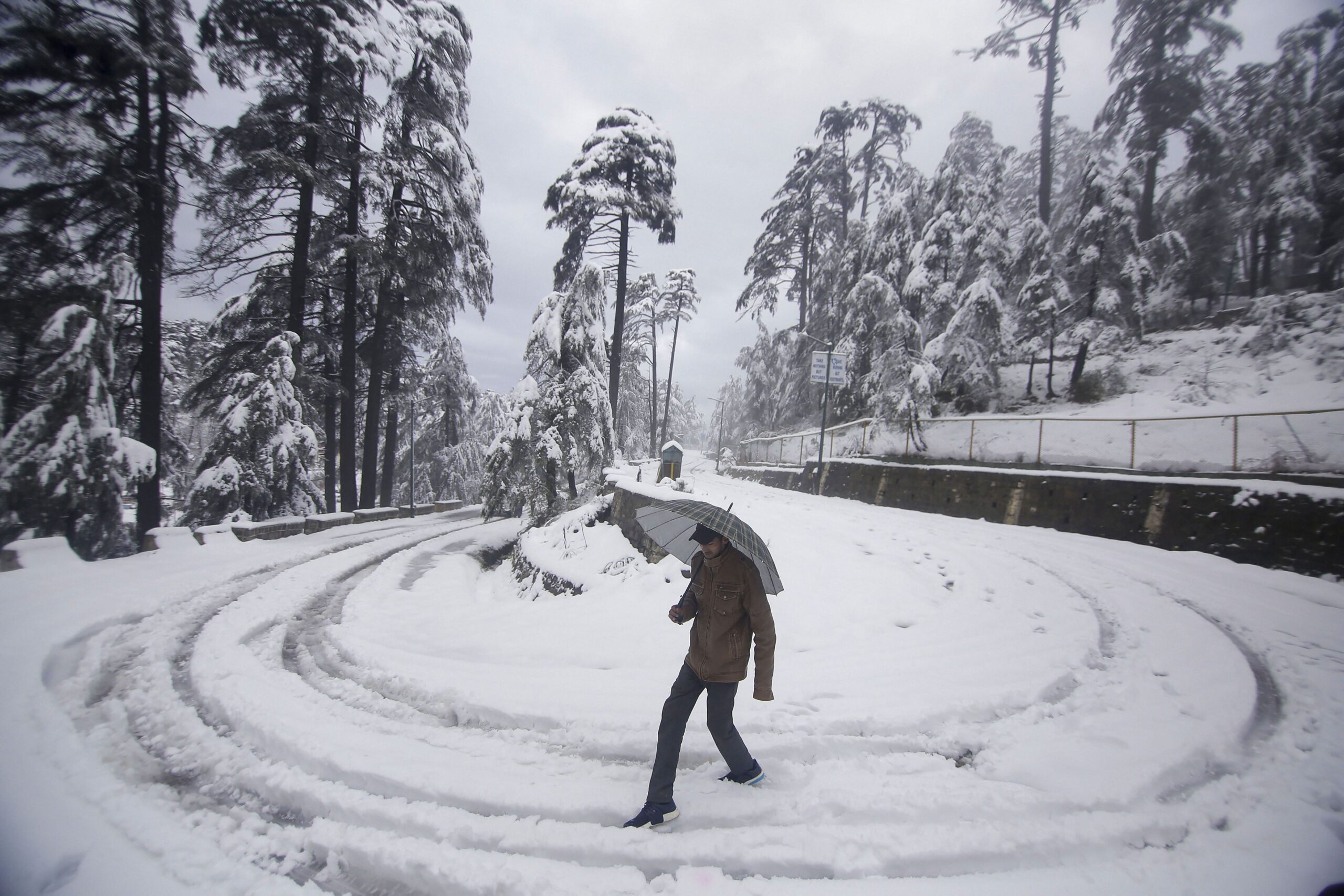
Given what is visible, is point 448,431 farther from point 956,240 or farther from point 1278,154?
point 1278,154

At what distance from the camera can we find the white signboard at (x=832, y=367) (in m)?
17.5

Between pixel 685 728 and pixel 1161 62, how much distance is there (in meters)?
11.9

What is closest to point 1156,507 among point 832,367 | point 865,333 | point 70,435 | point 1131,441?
point 1131,441

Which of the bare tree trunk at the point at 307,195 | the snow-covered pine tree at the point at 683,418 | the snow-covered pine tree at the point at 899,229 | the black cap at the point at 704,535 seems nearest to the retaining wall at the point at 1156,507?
the snow-covered pine tree at the point at 899,229

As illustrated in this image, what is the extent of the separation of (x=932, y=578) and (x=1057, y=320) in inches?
653

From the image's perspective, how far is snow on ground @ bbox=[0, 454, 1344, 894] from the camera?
2439 mm

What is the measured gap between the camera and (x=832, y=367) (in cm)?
1758

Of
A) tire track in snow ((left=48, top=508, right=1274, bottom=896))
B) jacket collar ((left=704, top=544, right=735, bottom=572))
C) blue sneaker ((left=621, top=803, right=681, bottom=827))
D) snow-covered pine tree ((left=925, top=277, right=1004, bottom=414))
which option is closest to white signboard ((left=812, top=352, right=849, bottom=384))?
snow-covered pine tree ((left=925, top=277, right=1004, bottom=414))

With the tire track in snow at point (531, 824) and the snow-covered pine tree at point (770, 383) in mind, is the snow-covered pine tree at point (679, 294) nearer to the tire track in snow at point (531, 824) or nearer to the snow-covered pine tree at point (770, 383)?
the snow-covered pine tree at point (770, 383)

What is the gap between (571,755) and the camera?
346cm

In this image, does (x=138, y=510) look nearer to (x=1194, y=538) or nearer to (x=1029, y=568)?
(x=1029, y=568)

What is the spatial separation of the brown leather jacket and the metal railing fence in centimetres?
1224

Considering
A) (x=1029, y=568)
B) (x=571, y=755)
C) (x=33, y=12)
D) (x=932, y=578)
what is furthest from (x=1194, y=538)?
(x=33, y=12)

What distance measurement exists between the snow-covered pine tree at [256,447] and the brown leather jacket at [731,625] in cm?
1416
